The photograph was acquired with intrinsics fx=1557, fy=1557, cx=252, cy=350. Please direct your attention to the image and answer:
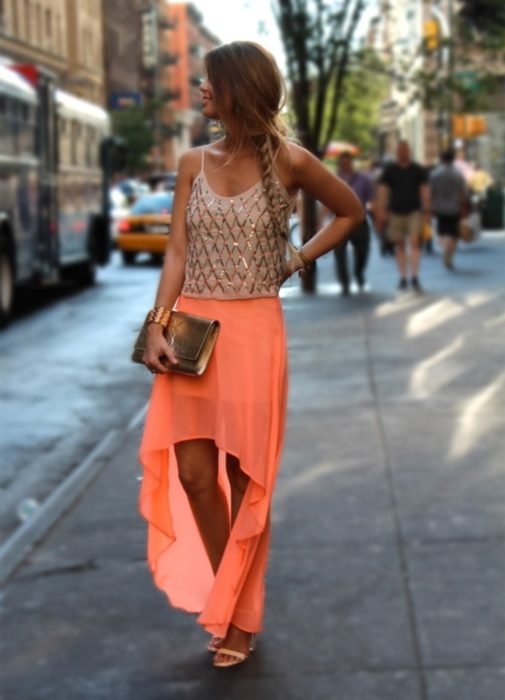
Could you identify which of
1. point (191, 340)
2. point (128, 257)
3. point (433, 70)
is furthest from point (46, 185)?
point (191, 340)

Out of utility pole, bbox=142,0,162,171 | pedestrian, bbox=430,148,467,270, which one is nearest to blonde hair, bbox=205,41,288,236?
pedestrian, bbox=430,148,467,270

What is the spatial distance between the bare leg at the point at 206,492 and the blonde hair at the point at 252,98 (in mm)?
725

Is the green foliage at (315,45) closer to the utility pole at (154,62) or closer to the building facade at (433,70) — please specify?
the building facade at (433,70)

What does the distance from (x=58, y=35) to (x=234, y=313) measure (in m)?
28.0

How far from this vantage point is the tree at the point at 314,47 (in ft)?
67.7

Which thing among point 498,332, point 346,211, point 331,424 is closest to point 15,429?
point 331,424

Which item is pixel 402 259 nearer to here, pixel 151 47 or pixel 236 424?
pixel 236 424

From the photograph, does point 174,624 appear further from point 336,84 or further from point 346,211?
point 336,84

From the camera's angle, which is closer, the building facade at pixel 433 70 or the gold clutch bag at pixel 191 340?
the gold clutch bag at pixel 191 340

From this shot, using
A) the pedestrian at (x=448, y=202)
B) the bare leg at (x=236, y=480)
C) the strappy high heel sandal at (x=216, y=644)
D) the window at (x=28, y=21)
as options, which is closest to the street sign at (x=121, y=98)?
the window at (x=28, y=21)

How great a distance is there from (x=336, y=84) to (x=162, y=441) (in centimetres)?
1722

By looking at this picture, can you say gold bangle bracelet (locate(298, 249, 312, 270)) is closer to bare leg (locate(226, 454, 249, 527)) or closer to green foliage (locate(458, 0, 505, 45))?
bare leg (locate(226, 454, 249, 527))

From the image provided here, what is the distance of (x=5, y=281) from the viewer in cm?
1798

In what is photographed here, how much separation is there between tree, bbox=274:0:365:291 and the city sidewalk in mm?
11093
